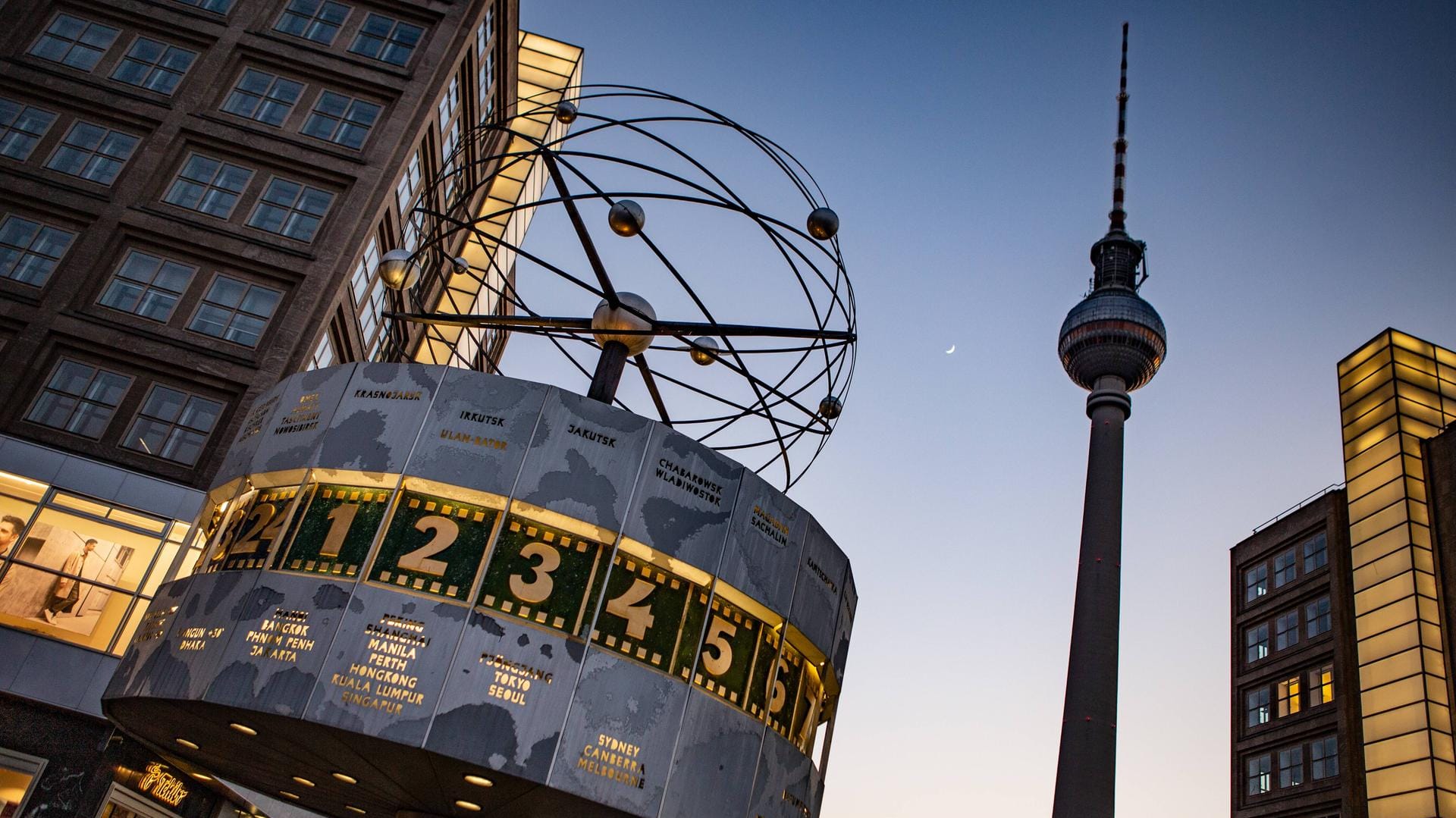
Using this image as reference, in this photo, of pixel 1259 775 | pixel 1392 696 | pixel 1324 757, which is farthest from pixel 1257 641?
pixel 1392 696

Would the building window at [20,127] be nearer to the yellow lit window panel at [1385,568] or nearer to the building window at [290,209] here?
the building window at [290,209]

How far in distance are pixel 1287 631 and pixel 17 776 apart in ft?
192

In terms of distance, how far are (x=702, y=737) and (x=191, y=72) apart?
29653 mm

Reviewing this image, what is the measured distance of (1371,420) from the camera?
178ft

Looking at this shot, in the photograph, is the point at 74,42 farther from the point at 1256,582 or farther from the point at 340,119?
the point at 1256,582

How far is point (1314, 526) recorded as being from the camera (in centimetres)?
5731

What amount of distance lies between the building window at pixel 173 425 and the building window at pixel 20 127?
9.35 metres

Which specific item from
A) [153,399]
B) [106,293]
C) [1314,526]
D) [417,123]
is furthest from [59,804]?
[1314,526]

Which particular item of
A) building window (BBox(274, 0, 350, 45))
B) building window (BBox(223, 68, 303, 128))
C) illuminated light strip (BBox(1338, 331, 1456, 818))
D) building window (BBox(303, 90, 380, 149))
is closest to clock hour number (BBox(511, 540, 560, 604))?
building window (BBox(303, 90, 380, 149))

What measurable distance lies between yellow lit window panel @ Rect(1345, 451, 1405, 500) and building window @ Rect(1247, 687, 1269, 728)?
12.1 metres

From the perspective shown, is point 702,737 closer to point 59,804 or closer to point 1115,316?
point 59,804

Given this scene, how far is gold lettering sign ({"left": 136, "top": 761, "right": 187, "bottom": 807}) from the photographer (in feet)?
78.0

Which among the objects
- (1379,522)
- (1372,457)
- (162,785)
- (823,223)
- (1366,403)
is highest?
(1366,403)

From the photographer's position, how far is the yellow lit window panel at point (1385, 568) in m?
49.0
